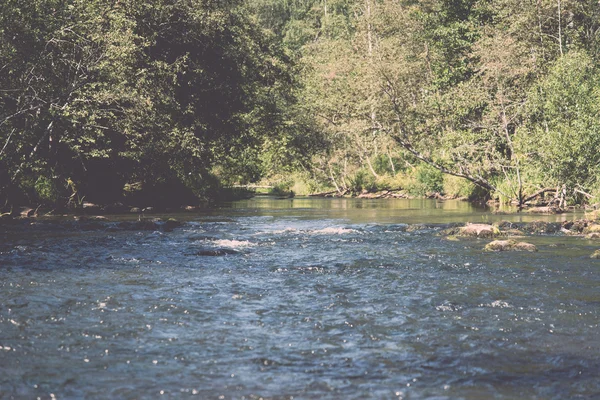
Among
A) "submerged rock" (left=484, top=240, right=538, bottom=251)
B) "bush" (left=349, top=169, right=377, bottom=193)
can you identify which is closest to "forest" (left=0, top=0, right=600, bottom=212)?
"bush" (left=349, top=169, right=377, bottom=193)

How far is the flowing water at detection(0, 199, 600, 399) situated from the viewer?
6.29 metres

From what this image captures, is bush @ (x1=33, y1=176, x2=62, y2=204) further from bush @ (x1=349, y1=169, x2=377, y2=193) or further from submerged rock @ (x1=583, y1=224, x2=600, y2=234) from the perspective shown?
bush @ (x1=349, y1=169, x2=377, y2=193)

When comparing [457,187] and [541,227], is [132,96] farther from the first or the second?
[457,187]

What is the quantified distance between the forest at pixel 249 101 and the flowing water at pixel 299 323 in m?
9.68

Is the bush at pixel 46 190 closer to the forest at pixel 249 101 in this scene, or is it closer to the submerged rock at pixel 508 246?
the forest at pixel 249 101

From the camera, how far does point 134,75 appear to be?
28766 millimetres

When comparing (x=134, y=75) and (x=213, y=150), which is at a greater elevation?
(x=134, y=75)

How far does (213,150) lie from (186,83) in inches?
170

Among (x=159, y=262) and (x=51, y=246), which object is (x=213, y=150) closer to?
(x=51, y=246)

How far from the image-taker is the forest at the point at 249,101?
979 inches

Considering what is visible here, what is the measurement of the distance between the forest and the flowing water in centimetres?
968

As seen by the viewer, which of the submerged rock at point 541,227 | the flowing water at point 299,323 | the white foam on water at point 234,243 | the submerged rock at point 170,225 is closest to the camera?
the flowing water at point 299,323

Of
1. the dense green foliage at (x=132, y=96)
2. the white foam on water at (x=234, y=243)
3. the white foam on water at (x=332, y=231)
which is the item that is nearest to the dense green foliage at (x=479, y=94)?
the dense green foliage at (x=132, y=96)

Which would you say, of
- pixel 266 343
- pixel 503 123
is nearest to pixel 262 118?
pixel 503 123
